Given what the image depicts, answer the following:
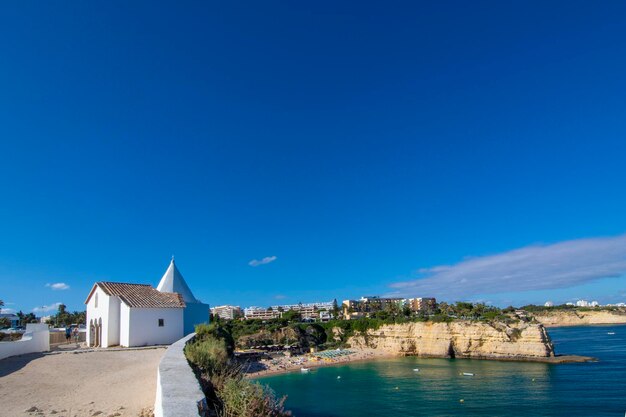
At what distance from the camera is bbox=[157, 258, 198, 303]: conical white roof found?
92.6 feet

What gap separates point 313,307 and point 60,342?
144 meters

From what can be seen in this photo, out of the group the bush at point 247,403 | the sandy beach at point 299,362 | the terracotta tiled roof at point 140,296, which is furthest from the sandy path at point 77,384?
the sandy beach at point 299,362

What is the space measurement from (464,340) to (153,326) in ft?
146

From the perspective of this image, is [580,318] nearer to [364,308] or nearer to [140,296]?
[364,308]

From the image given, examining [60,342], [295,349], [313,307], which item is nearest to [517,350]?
[295,349]

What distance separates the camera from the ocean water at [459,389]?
27.0 m

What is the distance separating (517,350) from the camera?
4841cm

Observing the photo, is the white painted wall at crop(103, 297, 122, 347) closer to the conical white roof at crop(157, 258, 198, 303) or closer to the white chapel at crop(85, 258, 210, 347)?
the white chapel at crop(85, 258, 210, 347)

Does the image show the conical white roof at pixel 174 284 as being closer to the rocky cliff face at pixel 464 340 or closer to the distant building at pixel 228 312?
the rocky cliff face at pixel 464 340

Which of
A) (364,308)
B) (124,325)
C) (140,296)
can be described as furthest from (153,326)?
(364,308)

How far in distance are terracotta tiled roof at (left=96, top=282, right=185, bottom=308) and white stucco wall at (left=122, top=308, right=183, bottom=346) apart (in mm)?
282

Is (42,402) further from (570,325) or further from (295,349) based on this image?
(570,325)

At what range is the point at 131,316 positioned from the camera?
18.1 metres

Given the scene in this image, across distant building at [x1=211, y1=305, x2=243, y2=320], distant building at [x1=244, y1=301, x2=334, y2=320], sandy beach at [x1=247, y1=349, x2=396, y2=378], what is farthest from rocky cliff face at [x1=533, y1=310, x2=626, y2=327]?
distant building at [x1=211, y1=305, x2=243, y2=320]
